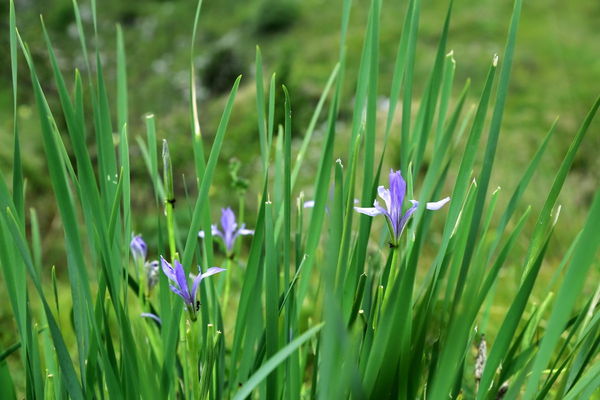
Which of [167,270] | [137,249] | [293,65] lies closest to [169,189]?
[167,270]

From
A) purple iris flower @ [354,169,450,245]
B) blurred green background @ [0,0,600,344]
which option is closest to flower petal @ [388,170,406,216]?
purple iris flower @ [354,169,450,245]

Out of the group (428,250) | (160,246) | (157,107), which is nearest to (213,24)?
(157,107)

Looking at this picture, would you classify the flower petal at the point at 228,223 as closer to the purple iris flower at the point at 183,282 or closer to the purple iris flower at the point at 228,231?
the purple iris flower at the point at 228,231

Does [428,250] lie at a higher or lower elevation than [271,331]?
lower

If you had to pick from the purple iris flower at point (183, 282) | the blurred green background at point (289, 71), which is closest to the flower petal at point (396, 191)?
the purple iris flower at point (183, 282)

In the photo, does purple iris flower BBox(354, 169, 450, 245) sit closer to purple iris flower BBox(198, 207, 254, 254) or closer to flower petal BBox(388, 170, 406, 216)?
flower petal BBox(388, 170, 406, 216)

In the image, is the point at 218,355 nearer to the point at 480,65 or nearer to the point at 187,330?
the point at 187,330
